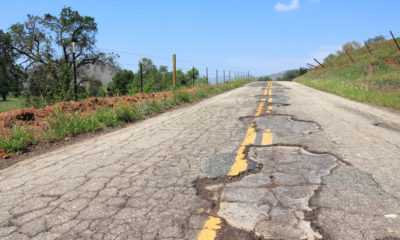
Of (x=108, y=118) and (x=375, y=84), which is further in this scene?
(x=375, y=84)

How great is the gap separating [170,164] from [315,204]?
170 cm

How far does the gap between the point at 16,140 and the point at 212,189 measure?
366 cm

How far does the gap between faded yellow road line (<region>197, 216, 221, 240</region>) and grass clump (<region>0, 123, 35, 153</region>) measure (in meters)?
3.77

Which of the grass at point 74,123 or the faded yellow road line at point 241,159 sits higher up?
the grass at point 74,123

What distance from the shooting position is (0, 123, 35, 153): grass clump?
4.25 m

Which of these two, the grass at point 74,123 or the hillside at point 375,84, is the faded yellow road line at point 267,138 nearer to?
the grass at point 74,123

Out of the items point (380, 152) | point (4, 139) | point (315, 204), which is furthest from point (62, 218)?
point (380, 152)

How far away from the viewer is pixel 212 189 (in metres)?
2.49

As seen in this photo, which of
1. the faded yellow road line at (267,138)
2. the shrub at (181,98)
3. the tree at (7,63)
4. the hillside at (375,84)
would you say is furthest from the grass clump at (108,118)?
the tree at (7,63)

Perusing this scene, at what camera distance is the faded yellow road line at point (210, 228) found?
175 cm

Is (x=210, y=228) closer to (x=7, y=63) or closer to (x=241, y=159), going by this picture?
(x=241, y=159)

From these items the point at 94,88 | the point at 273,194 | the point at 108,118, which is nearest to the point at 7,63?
the point at 94,88

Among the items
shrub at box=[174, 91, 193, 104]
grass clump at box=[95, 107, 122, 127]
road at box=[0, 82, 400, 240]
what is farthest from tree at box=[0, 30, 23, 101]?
road at box=[0, 82, 400, 240]

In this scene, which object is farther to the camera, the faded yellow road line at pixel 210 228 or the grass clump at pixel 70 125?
the grass clump at pixel 70 125
